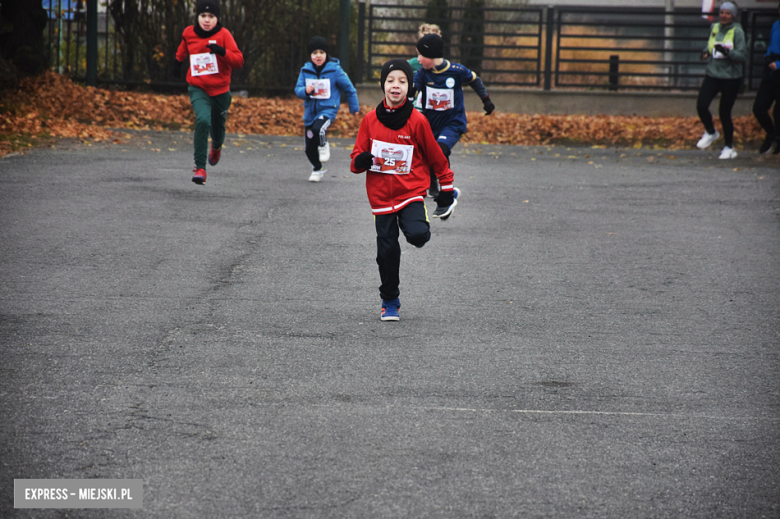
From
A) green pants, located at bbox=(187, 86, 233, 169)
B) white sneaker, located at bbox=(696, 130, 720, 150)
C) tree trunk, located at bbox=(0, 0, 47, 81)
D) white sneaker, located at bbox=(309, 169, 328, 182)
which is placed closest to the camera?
Result: green pants, located at bbox=(187, 86, 233, 169)

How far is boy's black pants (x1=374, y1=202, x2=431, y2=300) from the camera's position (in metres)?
5.42

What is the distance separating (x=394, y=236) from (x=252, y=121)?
476 inches

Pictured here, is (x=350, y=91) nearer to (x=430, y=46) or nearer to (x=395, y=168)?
(x=430, y=46)

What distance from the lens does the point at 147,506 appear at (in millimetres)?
2998

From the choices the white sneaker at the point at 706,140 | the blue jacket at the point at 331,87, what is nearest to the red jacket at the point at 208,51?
the blue jacket at the point at 331,87

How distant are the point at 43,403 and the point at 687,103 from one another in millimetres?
19310

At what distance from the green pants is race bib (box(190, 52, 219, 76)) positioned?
240 mm

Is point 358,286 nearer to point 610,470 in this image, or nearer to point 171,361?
point 171,361

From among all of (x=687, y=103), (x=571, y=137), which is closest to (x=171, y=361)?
(x=571, y=137)

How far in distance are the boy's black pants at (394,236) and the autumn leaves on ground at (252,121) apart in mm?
9884

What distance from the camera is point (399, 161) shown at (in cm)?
545

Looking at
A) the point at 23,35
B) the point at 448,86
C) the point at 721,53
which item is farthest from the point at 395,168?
the point at 23,35

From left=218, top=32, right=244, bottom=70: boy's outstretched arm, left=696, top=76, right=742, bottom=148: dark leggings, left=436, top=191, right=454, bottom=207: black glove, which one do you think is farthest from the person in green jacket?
left=436, top=191, right=454, bottom=207: black glove

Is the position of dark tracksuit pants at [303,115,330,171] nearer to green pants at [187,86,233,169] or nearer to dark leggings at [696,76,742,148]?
green pants at [187,86,233,169]
